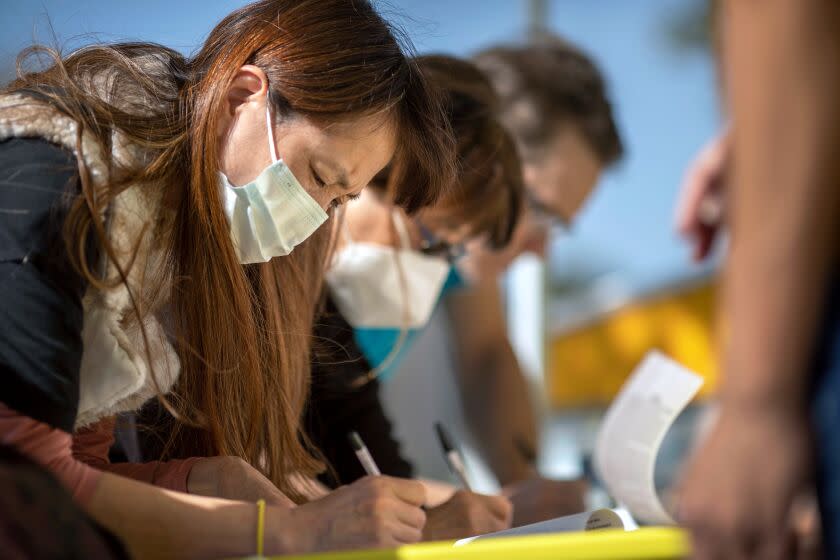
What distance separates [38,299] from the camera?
27.5 inches

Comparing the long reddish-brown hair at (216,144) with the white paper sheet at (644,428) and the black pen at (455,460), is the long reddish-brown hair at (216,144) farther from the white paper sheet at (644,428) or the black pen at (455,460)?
the white paper sheet at (644,428)

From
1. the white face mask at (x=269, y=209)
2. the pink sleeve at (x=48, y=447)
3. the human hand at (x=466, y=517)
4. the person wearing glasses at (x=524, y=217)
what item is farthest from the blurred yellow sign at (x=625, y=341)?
the pink sleeve at (x=48, y=447)

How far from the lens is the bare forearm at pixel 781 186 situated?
18.7 inches

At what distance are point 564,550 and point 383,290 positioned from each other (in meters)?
0.86

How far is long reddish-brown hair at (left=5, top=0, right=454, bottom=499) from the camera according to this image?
860 mm

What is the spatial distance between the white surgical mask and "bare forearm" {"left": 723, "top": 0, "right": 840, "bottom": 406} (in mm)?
906

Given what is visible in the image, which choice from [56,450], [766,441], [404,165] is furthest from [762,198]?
[404,165]

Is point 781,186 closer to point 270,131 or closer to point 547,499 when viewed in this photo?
point 270,131

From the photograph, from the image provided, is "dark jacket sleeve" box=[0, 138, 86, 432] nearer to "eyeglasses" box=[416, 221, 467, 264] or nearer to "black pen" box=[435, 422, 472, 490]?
"black pen" box=[435, 422, 472, 490]

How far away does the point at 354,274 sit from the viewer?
1410 mm

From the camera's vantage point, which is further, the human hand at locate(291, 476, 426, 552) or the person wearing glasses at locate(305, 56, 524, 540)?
the person wearing glasses at locate(305, 56, 524, 540)

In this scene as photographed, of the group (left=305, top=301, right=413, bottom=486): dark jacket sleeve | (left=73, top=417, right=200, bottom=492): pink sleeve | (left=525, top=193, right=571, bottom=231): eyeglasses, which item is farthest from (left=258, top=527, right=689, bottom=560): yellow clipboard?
(left=525, top=193, right=571, bottom=231): eyeglasses

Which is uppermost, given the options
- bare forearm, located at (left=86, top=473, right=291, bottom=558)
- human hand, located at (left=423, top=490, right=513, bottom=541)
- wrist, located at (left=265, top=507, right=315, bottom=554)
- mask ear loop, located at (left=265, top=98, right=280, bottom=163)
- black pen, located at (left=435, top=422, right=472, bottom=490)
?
mask ear loop, located at (left=265, top=98, right=280, bottom=163)

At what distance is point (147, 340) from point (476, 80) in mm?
755
